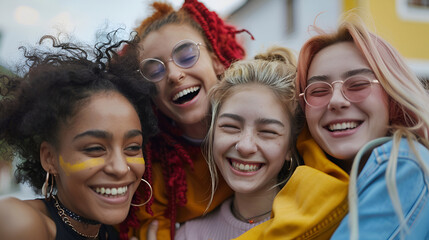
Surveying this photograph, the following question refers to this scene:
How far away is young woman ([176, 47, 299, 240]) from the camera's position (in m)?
2.24

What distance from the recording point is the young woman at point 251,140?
224cm

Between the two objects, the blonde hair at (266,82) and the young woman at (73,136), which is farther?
the blonde hair at (266,82)

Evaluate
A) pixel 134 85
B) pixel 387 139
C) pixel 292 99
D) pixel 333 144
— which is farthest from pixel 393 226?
pixel 134 85

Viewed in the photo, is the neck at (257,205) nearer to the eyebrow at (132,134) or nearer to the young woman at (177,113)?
the young woman at (177,113)

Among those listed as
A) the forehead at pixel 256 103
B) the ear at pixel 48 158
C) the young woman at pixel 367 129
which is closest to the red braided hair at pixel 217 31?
the forehead at pixel 256 103

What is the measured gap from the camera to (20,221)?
1.75 metres

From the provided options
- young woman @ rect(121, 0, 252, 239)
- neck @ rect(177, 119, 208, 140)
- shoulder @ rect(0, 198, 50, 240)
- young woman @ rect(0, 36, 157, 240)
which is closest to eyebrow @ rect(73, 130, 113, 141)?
young woman @ rect(0, 36, 157, 240)

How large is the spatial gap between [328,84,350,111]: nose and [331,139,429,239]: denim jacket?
0.38 meters

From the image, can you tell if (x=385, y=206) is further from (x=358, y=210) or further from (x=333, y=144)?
(x=333, y=144)

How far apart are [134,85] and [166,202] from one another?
2.96ft

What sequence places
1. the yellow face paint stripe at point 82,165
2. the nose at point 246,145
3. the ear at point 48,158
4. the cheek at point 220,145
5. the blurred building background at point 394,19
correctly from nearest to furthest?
the yellow face paint stripe at point 82,165 → the ear at point 48,158 → the nose at point 246,145 → the cheek at point 220,145 → the blurred building background at point 394,19

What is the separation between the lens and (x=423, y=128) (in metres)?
1.87

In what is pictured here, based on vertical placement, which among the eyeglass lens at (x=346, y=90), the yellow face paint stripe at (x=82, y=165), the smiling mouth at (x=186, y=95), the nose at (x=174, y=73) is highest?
the nose at (x=174, y=73)

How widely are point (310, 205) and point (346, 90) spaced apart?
0.61 meters
